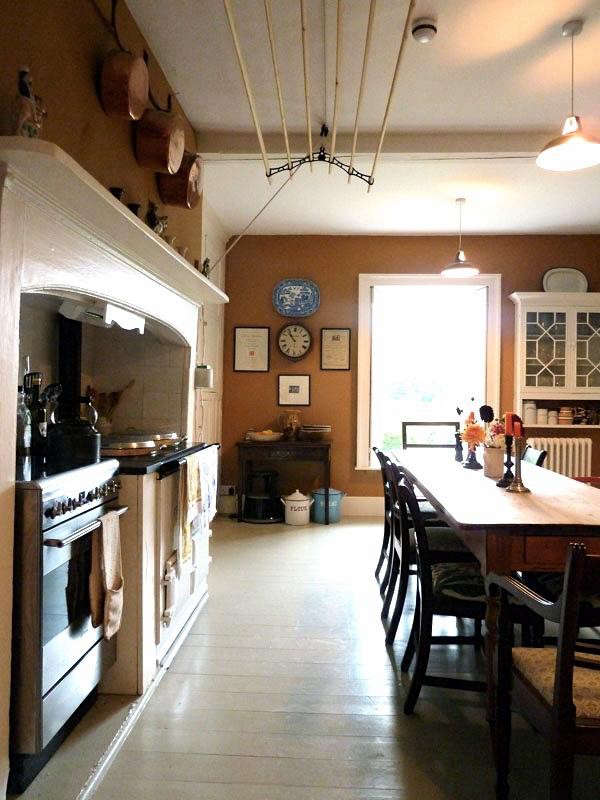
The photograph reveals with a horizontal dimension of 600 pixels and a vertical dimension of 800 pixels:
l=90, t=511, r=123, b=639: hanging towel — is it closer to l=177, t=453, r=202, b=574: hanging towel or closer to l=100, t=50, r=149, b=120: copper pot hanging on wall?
l=177, t=453, r=202, b=574: hanging towel

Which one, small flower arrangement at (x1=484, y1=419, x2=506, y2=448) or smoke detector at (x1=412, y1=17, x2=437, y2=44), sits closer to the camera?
smoke detector at (x1=412, y1=17, x2=437, y2=44)

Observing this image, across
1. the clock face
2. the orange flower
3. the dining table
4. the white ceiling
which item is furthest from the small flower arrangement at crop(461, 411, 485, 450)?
the clock face

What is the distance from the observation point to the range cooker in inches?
58.7

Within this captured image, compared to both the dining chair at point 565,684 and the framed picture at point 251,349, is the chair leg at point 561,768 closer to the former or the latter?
the dining chair at point 565,684

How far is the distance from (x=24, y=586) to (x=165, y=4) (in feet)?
7.98

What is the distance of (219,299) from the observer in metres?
3.45

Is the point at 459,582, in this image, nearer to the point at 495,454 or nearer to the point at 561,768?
the point at 561,768

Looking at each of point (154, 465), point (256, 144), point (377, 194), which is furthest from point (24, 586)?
point (377, 194)

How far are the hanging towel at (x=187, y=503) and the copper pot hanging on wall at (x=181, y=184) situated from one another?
1.28 m

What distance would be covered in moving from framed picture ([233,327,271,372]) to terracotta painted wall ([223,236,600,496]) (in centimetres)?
5

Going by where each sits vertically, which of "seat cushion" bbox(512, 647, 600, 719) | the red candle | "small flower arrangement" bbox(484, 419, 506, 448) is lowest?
"seat cushion" bbox(512, 647, 600, 719)

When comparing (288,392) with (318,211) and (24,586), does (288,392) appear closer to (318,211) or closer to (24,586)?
(318,211)

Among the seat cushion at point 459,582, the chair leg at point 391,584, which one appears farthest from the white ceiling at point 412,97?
the chair leg at point 391,584

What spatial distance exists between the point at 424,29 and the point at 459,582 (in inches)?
94.9
